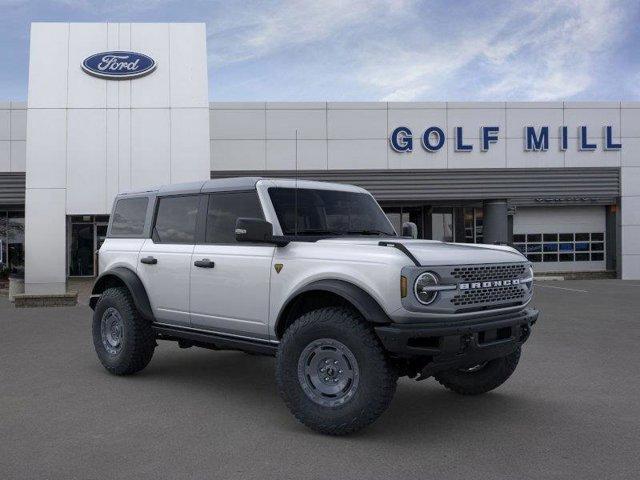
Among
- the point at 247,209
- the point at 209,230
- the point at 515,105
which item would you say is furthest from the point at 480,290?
the point at 515,105

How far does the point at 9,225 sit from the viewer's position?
2652 centimetres

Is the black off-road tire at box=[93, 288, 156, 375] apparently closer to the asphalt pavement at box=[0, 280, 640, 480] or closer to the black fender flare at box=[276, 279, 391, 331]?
the asphalt pavement at box=[0, 280, 640, 480]

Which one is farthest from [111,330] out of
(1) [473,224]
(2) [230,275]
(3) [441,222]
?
(1) [473,224]

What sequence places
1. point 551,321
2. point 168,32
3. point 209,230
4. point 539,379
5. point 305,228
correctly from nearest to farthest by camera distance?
point 305,228 → point 209,230 → point 539,379 → point 551,321 → point 168,32

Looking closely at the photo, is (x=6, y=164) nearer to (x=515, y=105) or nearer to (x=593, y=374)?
(x=515, y=105)

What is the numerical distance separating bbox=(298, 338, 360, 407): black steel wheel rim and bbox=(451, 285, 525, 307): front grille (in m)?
0.93

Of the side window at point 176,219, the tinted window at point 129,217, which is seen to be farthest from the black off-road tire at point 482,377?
the tinted window at point 129,217

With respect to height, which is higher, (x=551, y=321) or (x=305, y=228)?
(x=305, y=228)

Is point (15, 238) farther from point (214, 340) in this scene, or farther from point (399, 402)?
point (399, 402)

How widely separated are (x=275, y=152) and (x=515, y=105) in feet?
33.0

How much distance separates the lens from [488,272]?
4.87m

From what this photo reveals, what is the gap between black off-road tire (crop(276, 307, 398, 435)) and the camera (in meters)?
4.43

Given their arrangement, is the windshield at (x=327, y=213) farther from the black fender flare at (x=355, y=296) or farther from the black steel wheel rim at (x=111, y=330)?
the black steel wheel rim at (x=111, y=330)

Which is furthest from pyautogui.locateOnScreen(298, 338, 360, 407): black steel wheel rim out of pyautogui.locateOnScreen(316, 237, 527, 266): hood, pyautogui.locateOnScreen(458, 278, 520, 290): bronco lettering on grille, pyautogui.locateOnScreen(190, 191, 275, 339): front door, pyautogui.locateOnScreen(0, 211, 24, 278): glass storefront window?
pyautogui.locateOnScreen(0, 211, 24, 278): glass storefront window
